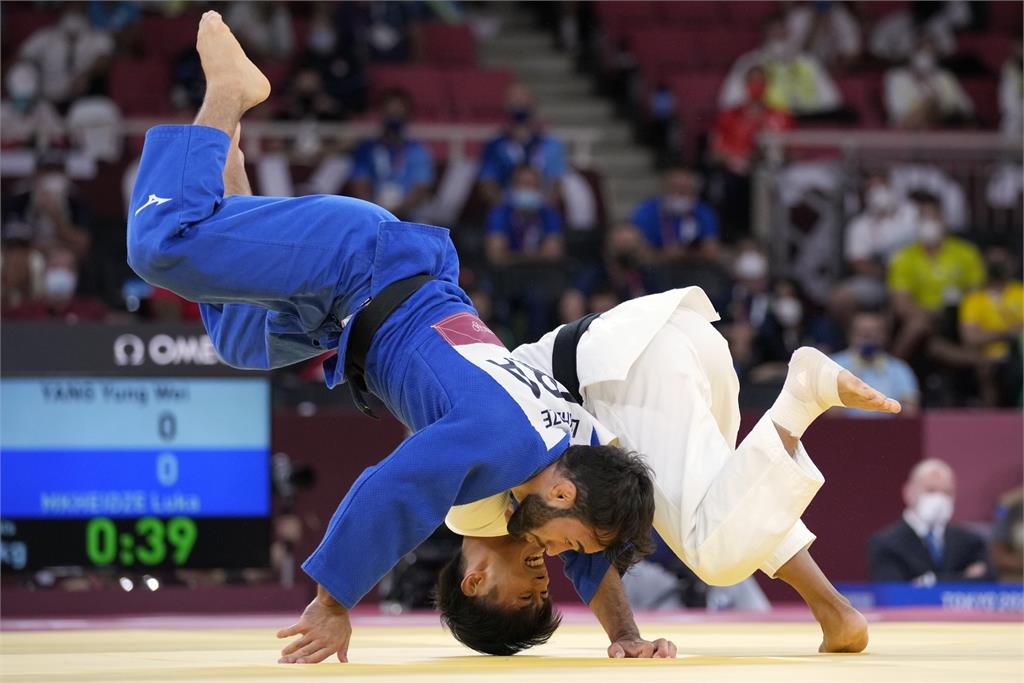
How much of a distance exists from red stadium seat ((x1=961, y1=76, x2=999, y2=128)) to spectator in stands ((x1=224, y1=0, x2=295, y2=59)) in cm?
520

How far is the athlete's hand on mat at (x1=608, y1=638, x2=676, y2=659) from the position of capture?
346 centimetres

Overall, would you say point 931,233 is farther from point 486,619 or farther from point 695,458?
point 486,619

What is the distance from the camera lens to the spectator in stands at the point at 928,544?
7070 mm

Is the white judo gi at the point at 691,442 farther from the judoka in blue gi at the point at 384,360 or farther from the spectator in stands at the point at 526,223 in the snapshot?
the spectator in stands at the point at 526,223

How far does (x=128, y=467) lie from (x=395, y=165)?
163 inches

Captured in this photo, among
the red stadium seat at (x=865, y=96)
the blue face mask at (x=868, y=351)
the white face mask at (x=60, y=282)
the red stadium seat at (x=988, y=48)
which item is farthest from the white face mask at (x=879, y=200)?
the white face mask at (x=60, y=282)

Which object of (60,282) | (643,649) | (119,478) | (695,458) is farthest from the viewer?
(60,282)

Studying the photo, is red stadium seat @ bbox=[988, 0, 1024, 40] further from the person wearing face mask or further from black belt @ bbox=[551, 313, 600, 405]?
Result: black belt @ bbox=[551, 313, 600, 405]

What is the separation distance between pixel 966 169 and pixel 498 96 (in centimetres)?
340

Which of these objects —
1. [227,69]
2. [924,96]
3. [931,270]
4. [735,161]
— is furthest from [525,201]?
[227,69]

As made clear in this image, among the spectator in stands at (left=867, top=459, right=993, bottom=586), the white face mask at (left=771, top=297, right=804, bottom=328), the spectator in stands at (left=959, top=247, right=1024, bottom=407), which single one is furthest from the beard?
the spectator in stands at (left=959, top=247, right=1024, bottom=407)

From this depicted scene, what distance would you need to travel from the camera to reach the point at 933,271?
10.4m

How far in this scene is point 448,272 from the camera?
375 cm

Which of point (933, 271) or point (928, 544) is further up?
point (933, 271)
